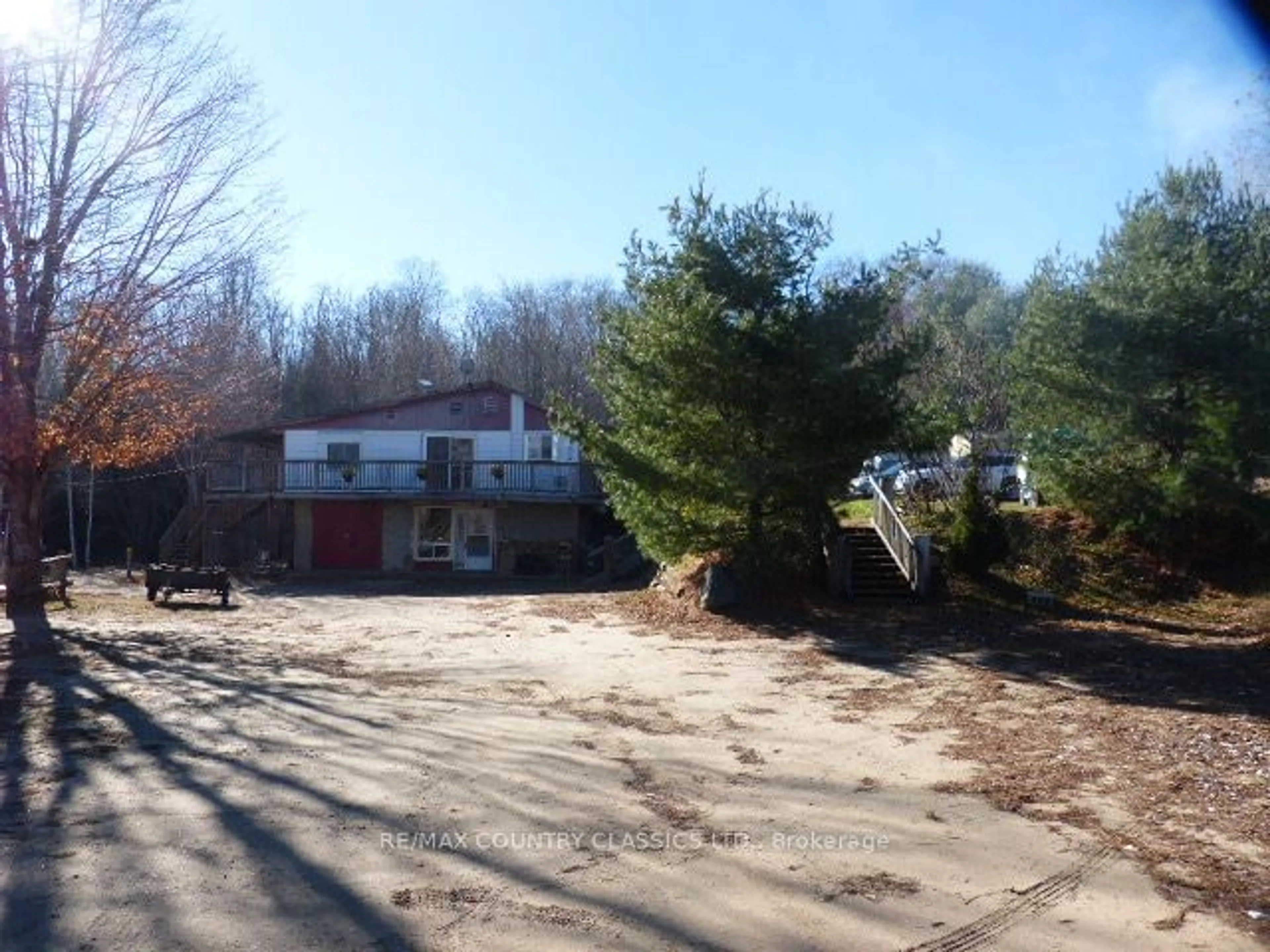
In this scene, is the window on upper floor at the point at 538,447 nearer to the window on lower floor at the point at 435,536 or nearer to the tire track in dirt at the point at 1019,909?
the window on lower floor at the point at 435,536

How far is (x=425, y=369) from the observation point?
62.2 meters

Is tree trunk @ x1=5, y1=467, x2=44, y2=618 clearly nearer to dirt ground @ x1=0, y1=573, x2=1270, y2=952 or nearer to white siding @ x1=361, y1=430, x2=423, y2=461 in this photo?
dirt ground @ x1=0, y1=573, x2=1270, y2=952

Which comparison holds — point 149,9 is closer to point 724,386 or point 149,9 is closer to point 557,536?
point 724,386

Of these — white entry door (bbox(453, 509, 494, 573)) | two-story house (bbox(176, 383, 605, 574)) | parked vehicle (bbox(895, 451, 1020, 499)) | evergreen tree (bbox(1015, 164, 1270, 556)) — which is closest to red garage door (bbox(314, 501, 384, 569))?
two-story house (bbox(176, 383, 605, 574))

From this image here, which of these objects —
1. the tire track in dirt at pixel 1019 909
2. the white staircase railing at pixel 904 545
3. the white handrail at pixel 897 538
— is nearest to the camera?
the tire track in dirt at pixel 1019 909

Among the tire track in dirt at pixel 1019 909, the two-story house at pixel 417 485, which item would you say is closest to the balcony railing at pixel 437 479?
the two-story house at pixel 417 485

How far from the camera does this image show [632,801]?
7.02 metres

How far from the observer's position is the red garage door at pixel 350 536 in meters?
36.8

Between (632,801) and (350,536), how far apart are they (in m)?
31.3

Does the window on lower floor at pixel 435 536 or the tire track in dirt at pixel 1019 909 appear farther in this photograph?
the window on lower floor at pixel 435 536

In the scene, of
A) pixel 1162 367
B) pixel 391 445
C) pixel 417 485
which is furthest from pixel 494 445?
pixel 1162 367

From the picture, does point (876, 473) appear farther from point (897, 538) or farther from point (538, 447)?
point (538, 447)

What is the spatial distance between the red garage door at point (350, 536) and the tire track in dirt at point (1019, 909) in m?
32.7

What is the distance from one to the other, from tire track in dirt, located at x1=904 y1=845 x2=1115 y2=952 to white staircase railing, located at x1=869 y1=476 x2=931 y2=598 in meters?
14.2
